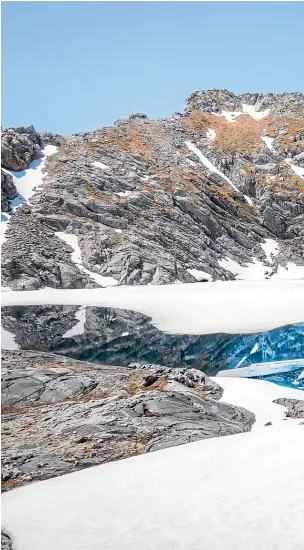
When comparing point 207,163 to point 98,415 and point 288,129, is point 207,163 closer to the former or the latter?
point 288,129

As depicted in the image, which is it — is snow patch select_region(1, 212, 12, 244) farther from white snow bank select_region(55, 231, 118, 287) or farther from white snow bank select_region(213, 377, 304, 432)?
white snow bank select_region(213, 377, 304, 432)

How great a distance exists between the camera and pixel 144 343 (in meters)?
35.5

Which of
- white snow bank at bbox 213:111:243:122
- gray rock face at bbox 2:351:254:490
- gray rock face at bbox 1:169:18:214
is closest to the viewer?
gray rock face at bbox 2:351:254:490

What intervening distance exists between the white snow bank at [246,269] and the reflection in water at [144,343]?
4619 centimetres

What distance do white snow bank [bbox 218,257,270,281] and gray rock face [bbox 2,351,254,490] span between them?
219ft

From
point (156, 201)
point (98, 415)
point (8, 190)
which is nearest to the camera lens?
point (98, 415)

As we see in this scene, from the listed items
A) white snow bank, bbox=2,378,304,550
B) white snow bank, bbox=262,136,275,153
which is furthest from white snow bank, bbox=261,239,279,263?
white snow bank, bbox=2,378,304,550

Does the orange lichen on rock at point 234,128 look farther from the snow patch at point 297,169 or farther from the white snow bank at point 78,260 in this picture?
the white snow bank at point 78,260

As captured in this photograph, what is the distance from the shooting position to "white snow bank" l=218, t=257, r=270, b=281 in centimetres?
8756

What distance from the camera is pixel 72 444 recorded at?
14.8 metres

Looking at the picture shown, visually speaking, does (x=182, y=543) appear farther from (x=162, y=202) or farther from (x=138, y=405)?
(x=162, y=202)

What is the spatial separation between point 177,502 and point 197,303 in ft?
133

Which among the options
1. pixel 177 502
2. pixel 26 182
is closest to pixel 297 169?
pixel 26 182

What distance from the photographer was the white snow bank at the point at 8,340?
32.8 meters
